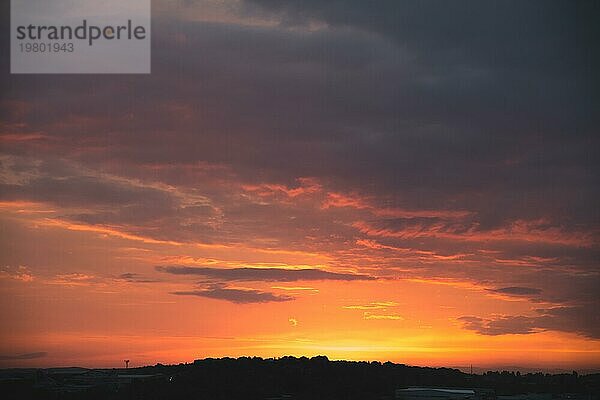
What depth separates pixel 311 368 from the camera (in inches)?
4407

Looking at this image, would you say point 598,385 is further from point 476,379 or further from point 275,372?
point 275,372

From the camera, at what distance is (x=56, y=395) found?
88.4 meters

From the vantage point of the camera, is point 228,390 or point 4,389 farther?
point 228,390

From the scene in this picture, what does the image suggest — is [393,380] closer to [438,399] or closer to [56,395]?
[438,399]

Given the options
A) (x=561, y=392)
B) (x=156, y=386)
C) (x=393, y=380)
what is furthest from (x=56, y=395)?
(x=561, y=392)

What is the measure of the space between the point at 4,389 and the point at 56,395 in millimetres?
5345

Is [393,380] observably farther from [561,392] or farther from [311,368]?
[561,392]

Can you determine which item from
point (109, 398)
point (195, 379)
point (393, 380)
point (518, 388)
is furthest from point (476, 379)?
point (109, 398)

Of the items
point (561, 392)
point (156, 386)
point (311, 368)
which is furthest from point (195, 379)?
point (561, 392)

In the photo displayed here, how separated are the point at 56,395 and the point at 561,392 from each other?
6000cm

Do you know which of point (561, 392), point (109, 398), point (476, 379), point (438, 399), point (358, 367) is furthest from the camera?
point (476, 379)

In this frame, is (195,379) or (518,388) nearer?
(195,379)

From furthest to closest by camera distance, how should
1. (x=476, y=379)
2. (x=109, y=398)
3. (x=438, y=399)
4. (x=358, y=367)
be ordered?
(x=476, y=379) < (x=358, y=367) < (x=438, y=399) < (x=109, y=398)

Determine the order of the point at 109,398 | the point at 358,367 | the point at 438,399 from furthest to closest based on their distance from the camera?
the point at 358,367, the point at 438,399, the point at 109,398
